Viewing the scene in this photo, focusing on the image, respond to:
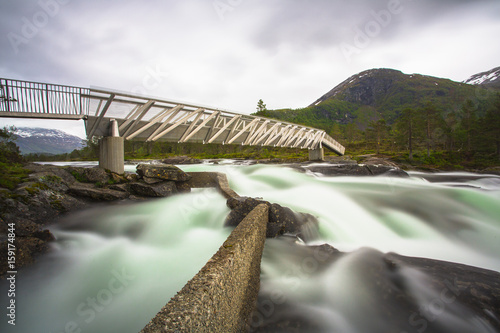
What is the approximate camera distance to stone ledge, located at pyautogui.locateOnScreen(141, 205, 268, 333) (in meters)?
1.76

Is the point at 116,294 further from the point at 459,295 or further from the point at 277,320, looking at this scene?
the point at 459,295

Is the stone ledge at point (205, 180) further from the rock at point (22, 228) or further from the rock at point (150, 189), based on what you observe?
the rock at point (22, 228)

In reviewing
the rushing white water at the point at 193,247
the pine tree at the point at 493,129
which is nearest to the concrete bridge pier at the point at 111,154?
the rushing white water at the point at 193,247

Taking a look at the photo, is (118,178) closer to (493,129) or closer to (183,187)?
(183,187)

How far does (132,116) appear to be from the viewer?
12.9 m

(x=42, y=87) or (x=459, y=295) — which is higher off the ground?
(x=42, y=87)

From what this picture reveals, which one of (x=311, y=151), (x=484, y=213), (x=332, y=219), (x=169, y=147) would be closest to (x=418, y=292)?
(x=332, y=219)

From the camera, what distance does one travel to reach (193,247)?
5.37 m

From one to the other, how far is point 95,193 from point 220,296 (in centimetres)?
825

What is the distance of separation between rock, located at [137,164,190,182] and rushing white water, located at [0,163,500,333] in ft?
4.12

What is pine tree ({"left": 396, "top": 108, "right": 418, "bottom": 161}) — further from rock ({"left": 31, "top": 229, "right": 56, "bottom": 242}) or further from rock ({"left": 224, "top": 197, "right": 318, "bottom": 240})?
rock ({"left": 31, "top": 229, "right": 56, "bottom": 242})

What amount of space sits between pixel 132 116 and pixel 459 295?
1541 cm

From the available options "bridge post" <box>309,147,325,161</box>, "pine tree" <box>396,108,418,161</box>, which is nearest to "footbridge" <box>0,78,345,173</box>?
"bridge post" <box>309,147,325,161</box>

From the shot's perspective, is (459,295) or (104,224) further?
(104,224)
